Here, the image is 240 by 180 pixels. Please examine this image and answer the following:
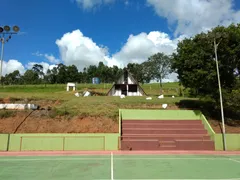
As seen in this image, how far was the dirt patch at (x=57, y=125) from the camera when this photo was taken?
19.7 m

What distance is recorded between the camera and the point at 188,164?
13281mm

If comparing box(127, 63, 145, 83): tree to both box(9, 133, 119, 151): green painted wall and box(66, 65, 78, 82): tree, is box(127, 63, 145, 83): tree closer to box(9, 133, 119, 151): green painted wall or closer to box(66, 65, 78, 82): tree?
box(66, 65, 78, 82): tree

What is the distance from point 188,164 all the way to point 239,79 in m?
13.8

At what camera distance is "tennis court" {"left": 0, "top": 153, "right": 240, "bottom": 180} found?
10484mm

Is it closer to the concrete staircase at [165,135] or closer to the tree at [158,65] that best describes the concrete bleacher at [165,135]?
the concrete staircase at [165,135]

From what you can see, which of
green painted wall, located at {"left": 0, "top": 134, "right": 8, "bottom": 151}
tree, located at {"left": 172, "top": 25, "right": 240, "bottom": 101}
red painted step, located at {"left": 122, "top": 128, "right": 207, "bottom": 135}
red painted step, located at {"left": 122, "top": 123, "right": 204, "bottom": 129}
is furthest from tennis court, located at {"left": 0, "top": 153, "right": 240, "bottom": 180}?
tree, located at {"left": 172, "top": 25, "right": 240, "bottom": 101}

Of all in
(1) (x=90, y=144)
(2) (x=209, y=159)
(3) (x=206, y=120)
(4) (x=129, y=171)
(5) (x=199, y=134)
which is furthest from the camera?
→ (3) (x=206, y=120)

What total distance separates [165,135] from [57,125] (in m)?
10.8

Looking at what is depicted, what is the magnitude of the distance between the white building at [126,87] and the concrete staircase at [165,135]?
1797 cm

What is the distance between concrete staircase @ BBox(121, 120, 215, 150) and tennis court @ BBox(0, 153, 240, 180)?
93.2 inches

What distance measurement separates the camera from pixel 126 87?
39750mm

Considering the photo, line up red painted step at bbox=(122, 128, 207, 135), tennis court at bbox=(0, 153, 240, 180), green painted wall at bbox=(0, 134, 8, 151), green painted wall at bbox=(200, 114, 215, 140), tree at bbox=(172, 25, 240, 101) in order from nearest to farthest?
tennis court at bbox=(0, 153, 240, 180) → green painted wall at bbox=(0, 134, 8, 151) → green painted wall at bbox=(200, 114, 215, 140) → red painted step at bbox=(122, 128, 207, 135) → tree at bbox=(172, 25, 240, 101)

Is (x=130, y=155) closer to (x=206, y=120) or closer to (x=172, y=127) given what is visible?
(x=172, y=127)

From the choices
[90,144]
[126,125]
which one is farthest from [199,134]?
[90,144]
